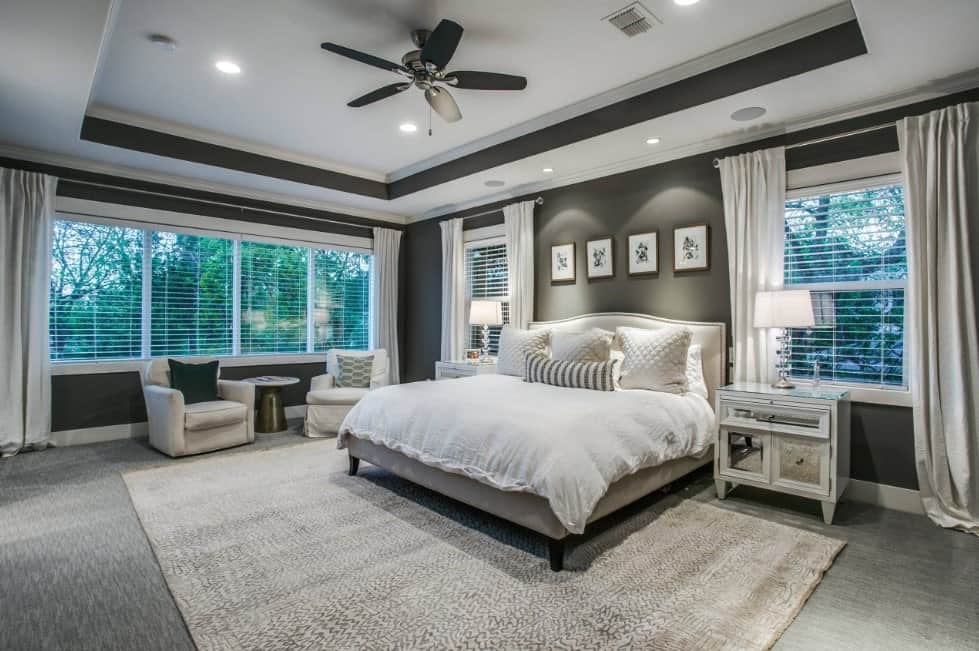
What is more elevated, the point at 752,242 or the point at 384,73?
the point at 384,73

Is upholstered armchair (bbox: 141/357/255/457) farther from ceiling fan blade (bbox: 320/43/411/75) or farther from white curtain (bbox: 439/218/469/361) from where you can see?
ceiling fan blade (bbox: 320/43/411/75)

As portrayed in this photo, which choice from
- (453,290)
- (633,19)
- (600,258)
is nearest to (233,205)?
(453,290)

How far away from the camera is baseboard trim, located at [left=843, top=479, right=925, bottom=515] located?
3.14 m

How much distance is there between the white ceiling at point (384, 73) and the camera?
2658 mm

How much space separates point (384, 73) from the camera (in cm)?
355

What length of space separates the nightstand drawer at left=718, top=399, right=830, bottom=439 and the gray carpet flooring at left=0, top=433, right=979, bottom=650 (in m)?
0.53

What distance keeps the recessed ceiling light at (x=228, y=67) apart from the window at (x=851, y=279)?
403cm

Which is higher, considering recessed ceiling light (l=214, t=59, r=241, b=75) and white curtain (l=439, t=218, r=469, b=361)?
recessed ceiling light (l=214, t=59, r=241, b=75)

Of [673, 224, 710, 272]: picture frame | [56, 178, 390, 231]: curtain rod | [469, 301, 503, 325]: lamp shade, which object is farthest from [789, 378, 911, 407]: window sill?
[56, 178, 390, 231]: curtain rod

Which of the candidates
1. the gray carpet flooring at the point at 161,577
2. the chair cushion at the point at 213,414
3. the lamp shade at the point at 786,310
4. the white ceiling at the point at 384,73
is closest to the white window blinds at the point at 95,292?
the white ceiling at the point at 384,73

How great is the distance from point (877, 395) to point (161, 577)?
14.0 ft

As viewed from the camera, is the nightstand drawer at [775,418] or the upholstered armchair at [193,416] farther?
the upholstered armchair at [193,416]

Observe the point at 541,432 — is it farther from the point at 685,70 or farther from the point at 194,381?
the point at 194,381

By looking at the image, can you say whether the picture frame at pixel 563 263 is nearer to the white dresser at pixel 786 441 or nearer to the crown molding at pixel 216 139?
the white dresser at pixel 786 441
